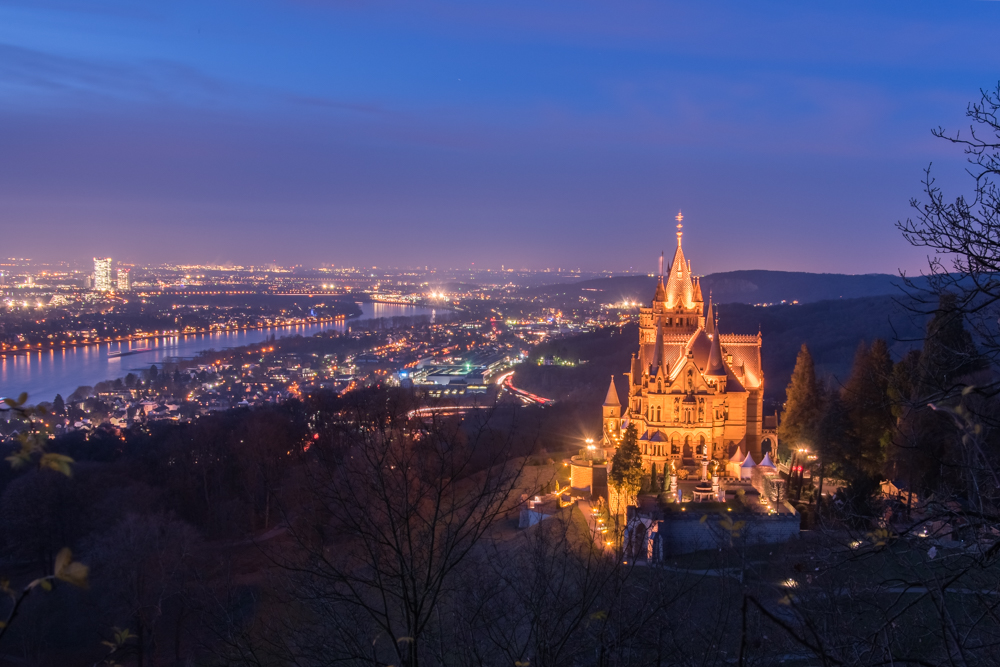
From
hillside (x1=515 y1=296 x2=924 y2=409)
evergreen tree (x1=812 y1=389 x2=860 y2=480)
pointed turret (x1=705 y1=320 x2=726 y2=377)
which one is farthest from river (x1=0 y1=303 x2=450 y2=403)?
hillside (x1=515 y1=296 x2=924 y2=409)

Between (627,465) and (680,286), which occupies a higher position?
(680,286)

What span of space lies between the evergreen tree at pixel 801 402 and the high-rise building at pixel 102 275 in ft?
192

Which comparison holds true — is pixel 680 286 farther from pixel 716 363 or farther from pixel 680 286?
pixel 716 363

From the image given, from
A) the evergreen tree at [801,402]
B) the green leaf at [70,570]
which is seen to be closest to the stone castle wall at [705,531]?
the evergreen tree at [801,402]

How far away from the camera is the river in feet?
108

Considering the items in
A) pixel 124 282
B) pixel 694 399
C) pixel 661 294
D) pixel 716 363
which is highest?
pixel 661 294

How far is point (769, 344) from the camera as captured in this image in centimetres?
6506

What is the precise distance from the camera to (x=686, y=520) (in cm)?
1903

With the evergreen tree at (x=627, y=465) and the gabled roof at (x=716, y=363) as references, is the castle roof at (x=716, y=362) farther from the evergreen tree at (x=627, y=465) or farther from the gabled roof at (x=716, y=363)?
the evergreen tree at (x=627, y=465)

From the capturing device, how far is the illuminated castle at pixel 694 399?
81.1ft

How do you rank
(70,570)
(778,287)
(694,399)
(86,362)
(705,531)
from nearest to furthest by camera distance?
(70,570) → (705,531) → (694,399) → (86,362) → (778,287)

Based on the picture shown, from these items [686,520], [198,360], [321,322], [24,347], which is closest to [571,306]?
[321,322]

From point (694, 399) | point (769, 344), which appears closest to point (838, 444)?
point (694, 399)

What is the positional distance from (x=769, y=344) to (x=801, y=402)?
136 ft
